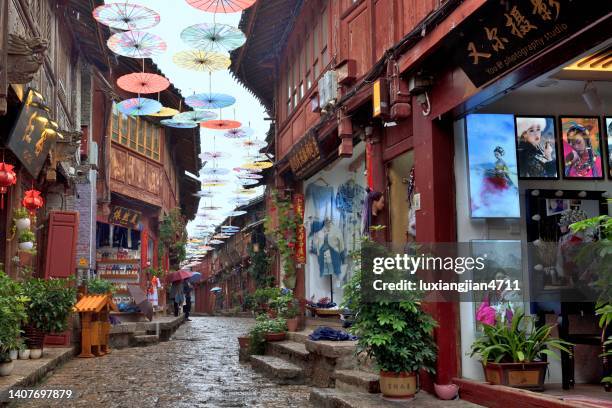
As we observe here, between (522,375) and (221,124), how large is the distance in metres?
14.4

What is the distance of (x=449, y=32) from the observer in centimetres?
719

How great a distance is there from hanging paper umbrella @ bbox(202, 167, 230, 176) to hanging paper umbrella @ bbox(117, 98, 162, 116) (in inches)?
396

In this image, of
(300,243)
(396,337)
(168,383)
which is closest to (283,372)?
(168,383)

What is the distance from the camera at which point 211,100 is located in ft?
55.8

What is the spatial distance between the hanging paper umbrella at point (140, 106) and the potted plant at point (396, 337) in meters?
11.6

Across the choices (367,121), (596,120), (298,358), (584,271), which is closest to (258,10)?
(367,121)

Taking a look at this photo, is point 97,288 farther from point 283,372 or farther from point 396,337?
point 396,337

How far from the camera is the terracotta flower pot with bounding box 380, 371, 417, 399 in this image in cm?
726

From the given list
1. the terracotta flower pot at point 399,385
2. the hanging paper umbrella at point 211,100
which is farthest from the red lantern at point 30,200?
the terracotta flower pot at point 399,385

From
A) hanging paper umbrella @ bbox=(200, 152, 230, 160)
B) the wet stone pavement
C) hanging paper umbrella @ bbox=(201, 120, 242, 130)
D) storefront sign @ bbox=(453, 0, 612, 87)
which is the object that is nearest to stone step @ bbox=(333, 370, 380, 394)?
the wet stone pavement

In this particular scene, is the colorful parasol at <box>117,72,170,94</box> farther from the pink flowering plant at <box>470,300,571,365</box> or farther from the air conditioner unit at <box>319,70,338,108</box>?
the pink flowering plant at <box>470,300,571,365</box>

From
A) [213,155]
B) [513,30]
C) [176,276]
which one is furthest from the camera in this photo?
[176,276]

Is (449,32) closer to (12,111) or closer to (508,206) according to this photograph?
(508,206)

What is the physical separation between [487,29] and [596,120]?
8.89 feet
